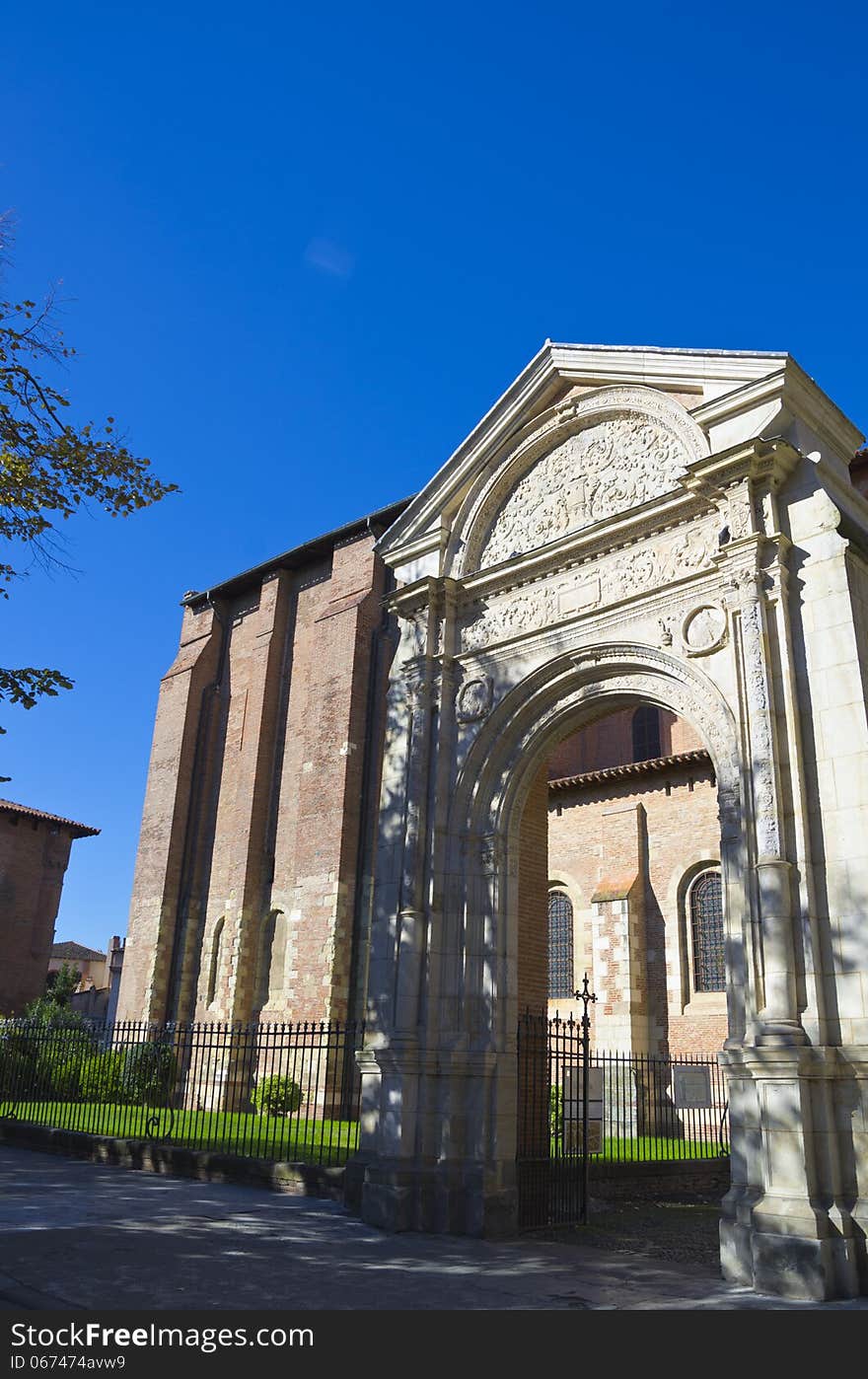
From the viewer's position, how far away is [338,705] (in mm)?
25828

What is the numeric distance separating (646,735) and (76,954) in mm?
45512

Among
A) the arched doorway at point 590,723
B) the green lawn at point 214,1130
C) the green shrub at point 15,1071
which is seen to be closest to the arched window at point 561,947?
the green lawn at point 214,1130

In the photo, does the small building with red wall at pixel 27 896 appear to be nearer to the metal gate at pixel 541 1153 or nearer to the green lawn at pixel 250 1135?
the green lawn at pixel 250 1135

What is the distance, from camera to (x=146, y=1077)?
67.5ft

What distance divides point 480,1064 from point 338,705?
16.1m

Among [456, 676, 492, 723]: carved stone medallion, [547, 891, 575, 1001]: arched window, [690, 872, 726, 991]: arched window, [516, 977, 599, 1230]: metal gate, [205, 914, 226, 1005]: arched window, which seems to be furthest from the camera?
[205, 914, 226, 1005]: arched window

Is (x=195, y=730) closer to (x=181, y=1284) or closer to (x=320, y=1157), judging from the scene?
(x=320, y=1157)

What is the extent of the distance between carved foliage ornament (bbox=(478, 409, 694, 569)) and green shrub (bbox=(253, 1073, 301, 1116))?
13.9m

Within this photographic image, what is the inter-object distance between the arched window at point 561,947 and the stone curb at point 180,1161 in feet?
39.2

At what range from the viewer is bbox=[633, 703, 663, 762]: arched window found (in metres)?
27.8

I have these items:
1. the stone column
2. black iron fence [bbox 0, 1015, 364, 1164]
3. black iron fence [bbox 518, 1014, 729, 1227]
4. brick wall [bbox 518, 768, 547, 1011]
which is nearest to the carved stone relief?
the stone column

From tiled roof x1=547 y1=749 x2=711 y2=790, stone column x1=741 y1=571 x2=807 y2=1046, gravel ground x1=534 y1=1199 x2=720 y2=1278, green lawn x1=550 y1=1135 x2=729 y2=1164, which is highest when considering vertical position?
tiled roof x1=547 y1=749 x2=711 y2=790

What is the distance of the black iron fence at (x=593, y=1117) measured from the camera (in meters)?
10.8

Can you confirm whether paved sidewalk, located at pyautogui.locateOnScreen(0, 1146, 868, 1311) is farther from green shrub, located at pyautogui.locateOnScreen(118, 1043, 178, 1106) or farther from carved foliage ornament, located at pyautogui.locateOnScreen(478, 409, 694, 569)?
green shrub, located at pyautogui.locateOnScreen(118, 1043, 178, 1106)
